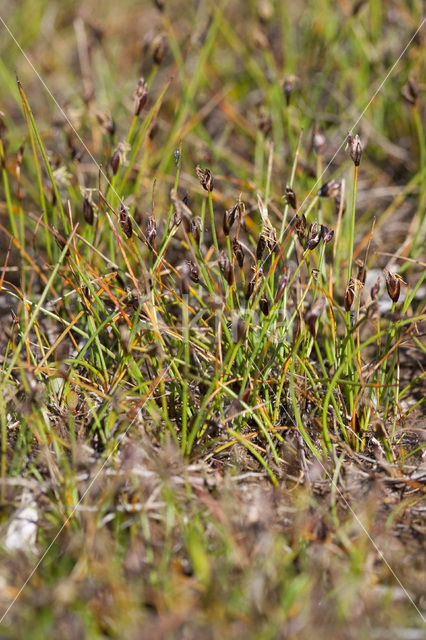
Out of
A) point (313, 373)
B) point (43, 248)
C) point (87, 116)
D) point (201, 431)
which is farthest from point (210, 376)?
point (87, 116)

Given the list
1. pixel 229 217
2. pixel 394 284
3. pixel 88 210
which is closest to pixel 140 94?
pixel 88 210

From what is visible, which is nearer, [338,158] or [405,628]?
[405,628]

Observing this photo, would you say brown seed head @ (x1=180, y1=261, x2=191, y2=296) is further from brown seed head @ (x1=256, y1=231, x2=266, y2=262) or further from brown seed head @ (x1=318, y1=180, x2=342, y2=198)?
brown seed head @ (x1=318, y1=180, x2=342, y2=198)

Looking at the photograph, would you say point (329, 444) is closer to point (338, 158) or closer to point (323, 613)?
point (323, 613)

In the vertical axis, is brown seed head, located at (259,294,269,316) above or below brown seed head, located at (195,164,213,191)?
below

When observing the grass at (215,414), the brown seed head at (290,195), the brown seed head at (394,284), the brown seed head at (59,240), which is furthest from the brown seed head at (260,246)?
the brown seed head at (59,240)

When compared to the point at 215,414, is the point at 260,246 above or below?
above

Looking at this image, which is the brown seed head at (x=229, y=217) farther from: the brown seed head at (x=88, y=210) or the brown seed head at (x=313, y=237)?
the brown seed head at (x=88, y=210)

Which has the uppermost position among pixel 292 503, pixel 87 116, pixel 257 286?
pixel 87 116

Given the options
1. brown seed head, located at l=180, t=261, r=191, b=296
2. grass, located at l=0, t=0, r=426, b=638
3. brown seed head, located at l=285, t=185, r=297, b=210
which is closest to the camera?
grass, located at l=0, t=0, r=426, b=638

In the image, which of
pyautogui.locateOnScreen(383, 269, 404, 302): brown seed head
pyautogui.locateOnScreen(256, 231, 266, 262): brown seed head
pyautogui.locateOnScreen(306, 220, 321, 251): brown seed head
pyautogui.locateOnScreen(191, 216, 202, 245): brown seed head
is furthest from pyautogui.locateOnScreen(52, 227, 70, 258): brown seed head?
pyautogui.locateOnScreen(383, 269, 404, 302): brown seed head

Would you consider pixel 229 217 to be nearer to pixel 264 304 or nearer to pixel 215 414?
pixel 264 304
